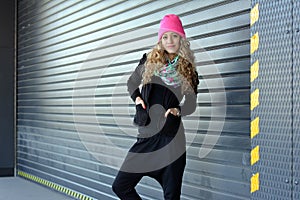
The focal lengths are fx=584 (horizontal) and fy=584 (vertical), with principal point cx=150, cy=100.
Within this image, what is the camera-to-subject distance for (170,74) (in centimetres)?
429

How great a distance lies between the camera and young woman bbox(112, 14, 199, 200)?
4270 mm

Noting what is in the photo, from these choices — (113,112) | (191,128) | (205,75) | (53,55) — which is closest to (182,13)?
(205,75)

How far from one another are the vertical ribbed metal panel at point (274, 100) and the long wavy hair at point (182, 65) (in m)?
0.68

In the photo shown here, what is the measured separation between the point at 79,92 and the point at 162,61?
12.1 ft

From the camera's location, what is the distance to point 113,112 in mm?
6895

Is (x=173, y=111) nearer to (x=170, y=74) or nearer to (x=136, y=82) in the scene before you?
(x=170, y=74)

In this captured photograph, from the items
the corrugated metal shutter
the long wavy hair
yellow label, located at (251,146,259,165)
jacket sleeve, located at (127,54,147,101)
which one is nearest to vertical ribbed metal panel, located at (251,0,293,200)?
yellow label, located at (251,146,259,165)

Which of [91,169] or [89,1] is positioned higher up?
[89,1]

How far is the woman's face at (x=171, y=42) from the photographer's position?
427 centimetres

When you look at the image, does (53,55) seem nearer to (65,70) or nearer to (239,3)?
(65,70)

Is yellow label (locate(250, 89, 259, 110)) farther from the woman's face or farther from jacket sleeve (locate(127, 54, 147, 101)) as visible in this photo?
jacket sleeve (locate(127, 54, 147, 101))

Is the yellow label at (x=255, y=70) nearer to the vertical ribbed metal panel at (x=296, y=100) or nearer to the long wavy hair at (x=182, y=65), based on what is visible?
the vertical ribbed metal panel at (x=296, y=100)

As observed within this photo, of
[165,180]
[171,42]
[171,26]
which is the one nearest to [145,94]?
[171,42]

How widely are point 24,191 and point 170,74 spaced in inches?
202
